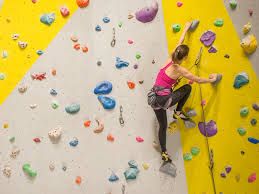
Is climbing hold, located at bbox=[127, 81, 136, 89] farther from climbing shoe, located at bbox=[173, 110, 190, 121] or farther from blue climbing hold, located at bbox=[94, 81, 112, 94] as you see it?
climbing shoe, located at bbox=[173, 110, 190, 121]

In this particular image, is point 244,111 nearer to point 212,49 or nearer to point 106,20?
point 212,49

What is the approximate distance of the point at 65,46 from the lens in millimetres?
2547

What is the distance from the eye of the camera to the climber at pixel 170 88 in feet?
7.07

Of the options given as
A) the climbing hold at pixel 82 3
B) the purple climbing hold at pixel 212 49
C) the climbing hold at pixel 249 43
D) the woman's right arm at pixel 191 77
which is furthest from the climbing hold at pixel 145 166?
the climbing hold at pixel 82 3

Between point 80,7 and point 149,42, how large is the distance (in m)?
0.53

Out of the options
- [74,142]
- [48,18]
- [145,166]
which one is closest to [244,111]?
[145,166]

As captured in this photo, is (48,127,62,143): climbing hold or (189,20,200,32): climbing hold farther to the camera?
(48,127,62,143): climbing hold

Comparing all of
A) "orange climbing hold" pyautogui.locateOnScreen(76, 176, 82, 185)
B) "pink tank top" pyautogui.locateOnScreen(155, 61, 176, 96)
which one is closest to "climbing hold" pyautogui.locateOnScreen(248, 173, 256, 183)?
"pink tank top" pyautogui.locateOnScreen(155, 61, 176, 96)

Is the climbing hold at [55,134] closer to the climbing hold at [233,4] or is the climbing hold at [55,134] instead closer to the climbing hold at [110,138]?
the climbing hold at [110,138]

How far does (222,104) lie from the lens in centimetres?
237

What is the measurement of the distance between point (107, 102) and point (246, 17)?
41.2 inches

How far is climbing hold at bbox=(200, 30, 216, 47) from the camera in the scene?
234 centimetres

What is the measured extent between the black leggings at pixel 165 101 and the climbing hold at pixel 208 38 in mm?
307

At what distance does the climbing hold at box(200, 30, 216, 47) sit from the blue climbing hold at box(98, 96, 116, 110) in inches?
28.4
